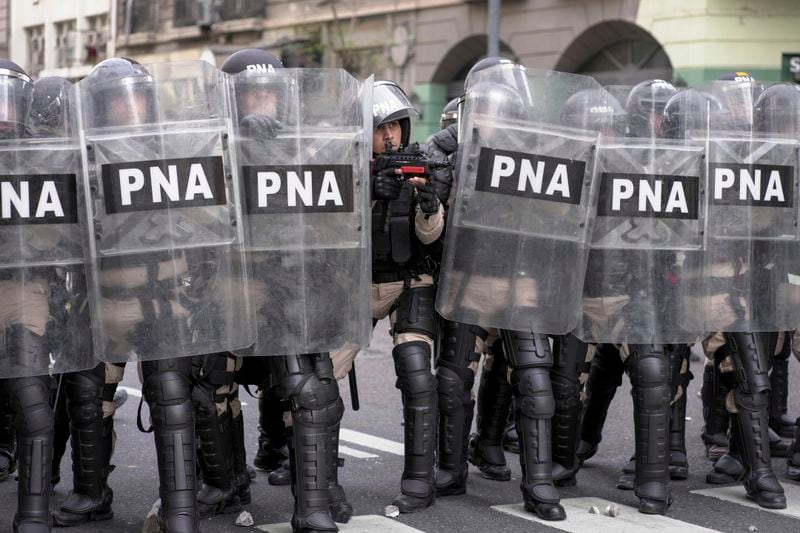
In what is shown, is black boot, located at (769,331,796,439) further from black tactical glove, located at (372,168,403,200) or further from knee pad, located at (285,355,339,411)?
knee pad, located at (285,355,339,411)

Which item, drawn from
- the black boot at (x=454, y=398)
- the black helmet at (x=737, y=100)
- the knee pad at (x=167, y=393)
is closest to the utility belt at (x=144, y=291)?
the knee pad at (x=167, y=393)

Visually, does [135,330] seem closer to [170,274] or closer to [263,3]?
[170,274]

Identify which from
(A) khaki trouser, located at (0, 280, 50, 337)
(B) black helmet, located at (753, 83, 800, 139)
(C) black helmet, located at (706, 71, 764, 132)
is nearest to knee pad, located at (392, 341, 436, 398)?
(A) khaki trouser, located at (0, 280, 50, 337)

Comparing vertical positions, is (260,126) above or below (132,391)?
above

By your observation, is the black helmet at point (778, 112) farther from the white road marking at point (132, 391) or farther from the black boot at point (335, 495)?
the white road marking at point (132, 391)

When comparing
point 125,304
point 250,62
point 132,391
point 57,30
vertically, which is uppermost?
point 57,30

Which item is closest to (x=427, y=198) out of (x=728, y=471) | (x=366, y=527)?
(x=366, y=527)

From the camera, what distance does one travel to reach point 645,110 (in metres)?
5.31

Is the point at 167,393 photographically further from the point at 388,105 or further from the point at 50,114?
the point at 388,105

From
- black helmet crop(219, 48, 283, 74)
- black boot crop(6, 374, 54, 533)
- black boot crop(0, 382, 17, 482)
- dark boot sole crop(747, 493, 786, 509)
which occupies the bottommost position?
dark boot sole crop(747, 493, 786, 509)

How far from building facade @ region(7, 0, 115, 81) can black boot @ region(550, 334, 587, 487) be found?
148 inches

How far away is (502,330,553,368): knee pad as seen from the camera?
17.6ft

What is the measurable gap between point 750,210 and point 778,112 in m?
0.44

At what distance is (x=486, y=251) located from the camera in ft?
17.2
